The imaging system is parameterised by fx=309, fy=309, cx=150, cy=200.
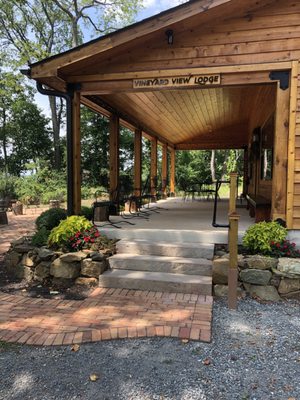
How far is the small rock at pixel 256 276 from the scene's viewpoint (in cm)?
341

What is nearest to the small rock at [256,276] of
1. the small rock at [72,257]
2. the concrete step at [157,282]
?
the concrete step at [157,282]

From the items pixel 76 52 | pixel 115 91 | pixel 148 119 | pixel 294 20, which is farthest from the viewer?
pixel 148 119

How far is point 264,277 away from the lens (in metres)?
3.41

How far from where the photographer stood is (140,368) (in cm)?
212

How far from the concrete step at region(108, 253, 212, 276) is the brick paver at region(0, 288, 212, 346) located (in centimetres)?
39

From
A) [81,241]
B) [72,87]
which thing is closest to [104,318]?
[81,241]

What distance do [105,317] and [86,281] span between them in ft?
3.16

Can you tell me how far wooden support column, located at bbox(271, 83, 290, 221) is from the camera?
3.90 m

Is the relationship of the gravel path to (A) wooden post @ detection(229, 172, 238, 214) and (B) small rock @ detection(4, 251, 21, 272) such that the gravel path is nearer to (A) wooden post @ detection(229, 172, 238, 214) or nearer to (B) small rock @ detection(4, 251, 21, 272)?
(A) wooden post @ detection(229, 172, 238, 214)

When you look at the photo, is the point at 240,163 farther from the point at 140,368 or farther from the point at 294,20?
the point at 140,368

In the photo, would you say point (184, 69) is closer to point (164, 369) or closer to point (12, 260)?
point (12, 260)

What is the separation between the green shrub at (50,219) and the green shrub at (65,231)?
483 millimetres

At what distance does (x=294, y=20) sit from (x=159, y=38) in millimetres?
Result: 1740

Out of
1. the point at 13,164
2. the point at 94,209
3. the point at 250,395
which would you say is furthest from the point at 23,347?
the point at 13,164
